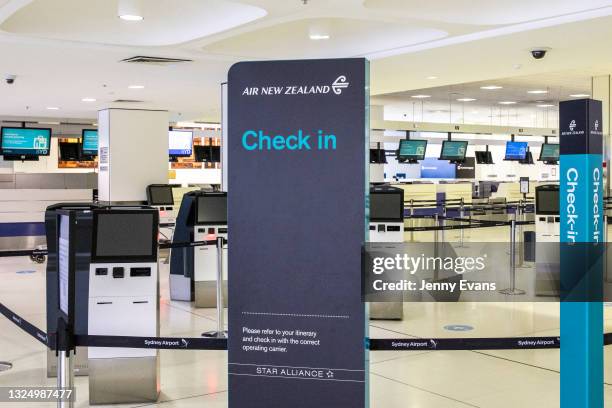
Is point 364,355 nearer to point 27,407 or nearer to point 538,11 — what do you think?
point 27,407

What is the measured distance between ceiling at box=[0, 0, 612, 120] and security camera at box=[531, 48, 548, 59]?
140mm

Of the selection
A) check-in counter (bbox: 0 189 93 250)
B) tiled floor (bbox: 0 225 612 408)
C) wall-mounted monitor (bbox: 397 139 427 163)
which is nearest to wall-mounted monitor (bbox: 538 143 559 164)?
→ wall-mounted monitor (bbox: 397 139 427 163)

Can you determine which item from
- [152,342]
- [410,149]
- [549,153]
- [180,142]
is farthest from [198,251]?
[549,153]

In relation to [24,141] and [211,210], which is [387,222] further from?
[24,141]

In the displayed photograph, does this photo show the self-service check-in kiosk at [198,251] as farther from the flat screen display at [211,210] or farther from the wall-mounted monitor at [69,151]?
the wall-mounted monitor at [69,151]

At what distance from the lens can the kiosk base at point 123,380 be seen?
4.91 meters

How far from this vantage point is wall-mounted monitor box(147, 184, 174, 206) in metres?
15.0

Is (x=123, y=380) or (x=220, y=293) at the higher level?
(x=220, y=293)

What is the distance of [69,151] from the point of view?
63.3ft

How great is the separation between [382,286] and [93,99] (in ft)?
38.7

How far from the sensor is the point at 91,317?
494 cm

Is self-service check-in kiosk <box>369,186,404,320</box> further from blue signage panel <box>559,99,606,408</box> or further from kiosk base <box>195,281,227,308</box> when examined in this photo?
blue signage panel <box>559,99,606,408</box>

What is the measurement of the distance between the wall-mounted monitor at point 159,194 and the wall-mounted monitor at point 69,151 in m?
5.14

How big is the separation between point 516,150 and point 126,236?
21518 mm
